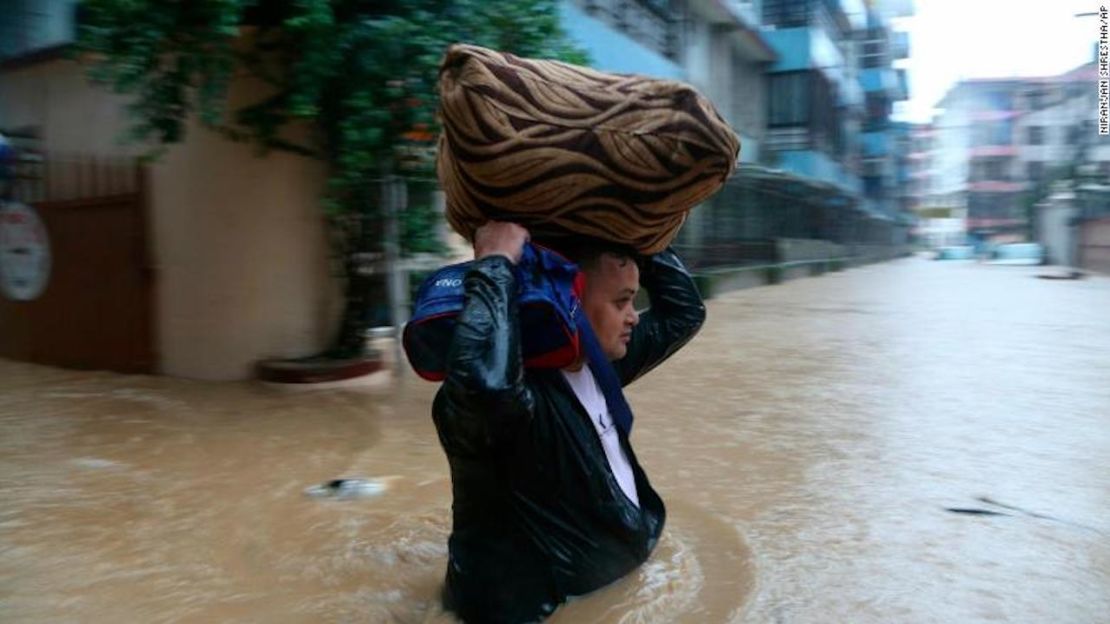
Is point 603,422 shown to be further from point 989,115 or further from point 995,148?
point 989,115

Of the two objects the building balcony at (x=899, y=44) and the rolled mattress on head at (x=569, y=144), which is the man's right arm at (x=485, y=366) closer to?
the rolled mattress on head at (x=569, y=144)

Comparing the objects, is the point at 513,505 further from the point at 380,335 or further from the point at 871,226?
the point at 871,226

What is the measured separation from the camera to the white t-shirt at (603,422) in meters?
2.15

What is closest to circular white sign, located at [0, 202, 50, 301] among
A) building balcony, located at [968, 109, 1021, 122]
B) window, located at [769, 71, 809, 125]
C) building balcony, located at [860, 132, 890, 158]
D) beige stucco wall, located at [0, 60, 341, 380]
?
beige stucco wall, located at [0, 60, 341, 380]

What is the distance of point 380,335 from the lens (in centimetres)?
765

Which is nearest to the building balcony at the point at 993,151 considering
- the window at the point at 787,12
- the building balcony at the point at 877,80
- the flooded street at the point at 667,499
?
the building balcony at the point at 877,80

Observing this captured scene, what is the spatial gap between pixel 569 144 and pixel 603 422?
70 cm

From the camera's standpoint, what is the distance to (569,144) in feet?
6.25

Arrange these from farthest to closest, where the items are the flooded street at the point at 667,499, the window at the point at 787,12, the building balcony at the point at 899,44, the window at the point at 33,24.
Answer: the building balcony at the point at 899,44 < the window at the point at 787,12 < the window at the point at 33,24 < the flooded street at the point at 667,499

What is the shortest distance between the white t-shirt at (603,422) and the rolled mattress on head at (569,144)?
1.20 feet

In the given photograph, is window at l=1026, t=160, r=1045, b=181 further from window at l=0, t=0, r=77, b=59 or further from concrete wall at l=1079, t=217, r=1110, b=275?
window at l=0, t=0, r=77, b=59

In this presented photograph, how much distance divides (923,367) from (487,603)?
19.4ft

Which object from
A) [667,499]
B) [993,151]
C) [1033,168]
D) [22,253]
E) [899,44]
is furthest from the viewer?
[993,151]

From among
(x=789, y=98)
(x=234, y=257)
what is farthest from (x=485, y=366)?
(x=789, y=98)
